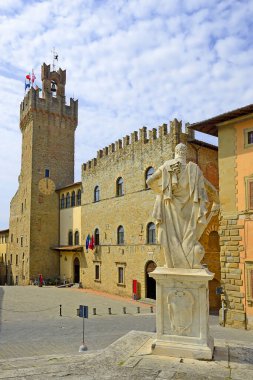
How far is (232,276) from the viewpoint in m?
16.4

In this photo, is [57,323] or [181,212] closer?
[181,212]

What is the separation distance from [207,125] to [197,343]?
1353 cm

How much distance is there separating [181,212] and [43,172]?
3369 centimetres

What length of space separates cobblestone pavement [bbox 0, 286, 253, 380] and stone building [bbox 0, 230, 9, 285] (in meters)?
18.8

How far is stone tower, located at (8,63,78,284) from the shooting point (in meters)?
37.6

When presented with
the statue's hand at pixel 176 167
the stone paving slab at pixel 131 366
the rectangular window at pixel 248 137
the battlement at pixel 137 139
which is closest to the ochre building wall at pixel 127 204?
the battlement at pixel 137 139

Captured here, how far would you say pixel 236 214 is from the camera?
54.1 feet

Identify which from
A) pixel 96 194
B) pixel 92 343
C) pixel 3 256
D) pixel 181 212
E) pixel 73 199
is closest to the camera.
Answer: pixel 181 212

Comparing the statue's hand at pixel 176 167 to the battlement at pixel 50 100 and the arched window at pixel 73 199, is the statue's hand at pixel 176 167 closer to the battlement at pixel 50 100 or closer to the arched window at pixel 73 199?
the arched window at pixel 73 199

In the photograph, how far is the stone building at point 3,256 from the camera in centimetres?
4744

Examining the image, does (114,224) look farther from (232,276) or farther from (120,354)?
(120,354)

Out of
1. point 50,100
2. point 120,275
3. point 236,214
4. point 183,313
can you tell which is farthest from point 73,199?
point 183,313

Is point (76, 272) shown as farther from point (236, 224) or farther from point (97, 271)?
point (236, 224)

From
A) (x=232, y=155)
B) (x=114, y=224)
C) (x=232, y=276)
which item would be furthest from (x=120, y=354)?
(x=114, y=224)
